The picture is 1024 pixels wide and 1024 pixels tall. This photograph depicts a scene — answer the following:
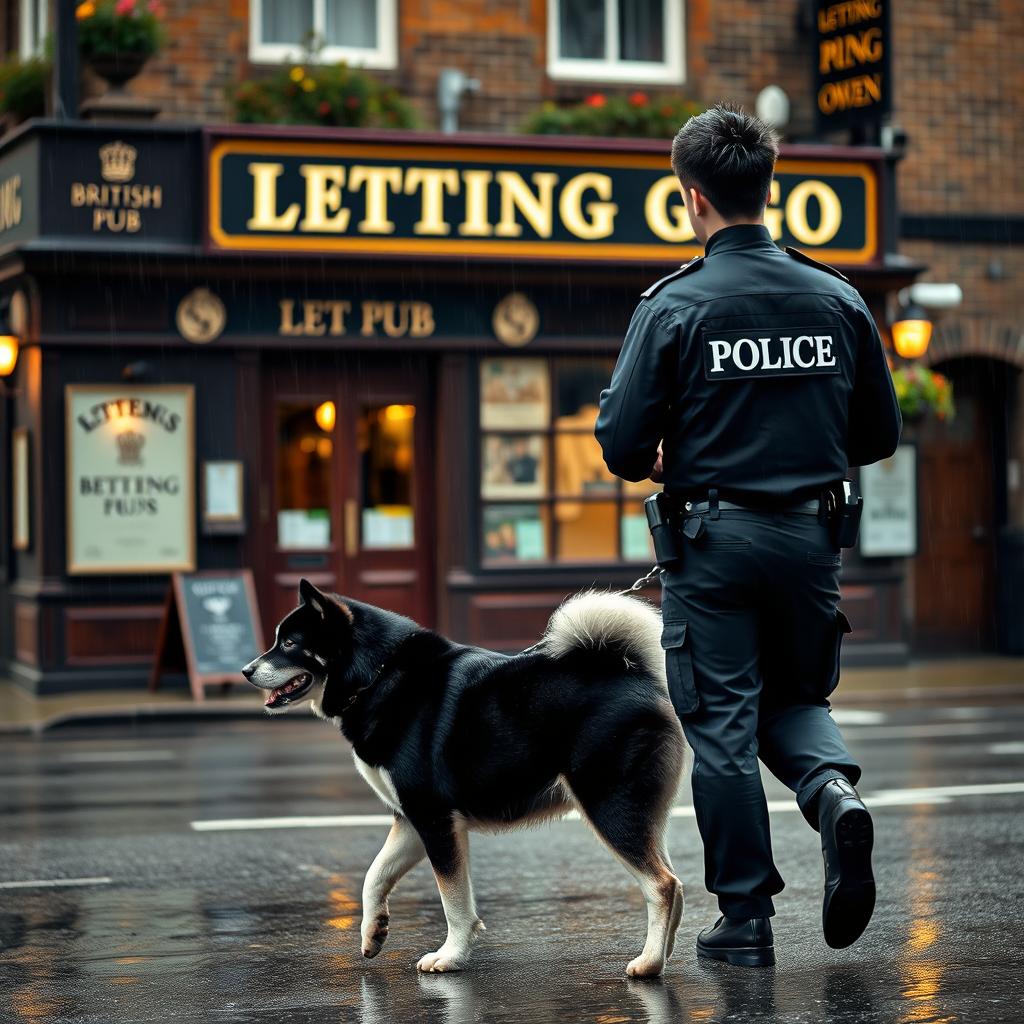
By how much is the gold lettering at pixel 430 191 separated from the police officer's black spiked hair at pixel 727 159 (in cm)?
1125

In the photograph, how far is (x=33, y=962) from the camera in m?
5.44

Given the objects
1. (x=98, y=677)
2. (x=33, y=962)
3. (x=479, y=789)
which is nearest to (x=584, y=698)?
(x=479, y=789)

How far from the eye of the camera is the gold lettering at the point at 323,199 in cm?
1581

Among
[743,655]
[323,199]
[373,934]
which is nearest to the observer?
[743,655]

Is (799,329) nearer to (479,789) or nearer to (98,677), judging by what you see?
(479,789)

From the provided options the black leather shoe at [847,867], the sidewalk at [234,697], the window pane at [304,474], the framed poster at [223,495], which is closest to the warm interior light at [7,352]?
the framed poster at [223,495]

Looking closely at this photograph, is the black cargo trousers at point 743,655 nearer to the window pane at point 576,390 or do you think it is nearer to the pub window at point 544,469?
the pub window at point 544,469

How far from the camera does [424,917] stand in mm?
6125

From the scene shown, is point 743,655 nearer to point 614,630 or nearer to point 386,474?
point 614,630

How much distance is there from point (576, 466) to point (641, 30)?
4.62 metres

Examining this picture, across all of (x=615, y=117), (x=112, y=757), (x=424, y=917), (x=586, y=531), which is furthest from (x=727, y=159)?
(x=615, y=117)

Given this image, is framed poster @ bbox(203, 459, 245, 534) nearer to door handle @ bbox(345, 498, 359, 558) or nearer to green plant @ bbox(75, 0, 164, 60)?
door handle @ bbox(345, 498, 359, 558)

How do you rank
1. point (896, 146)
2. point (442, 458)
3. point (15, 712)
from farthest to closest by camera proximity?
point (896, 146) → point (442, 458) → point (15, 712)

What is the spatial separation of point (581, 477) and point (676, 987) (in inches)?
476
